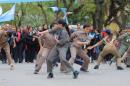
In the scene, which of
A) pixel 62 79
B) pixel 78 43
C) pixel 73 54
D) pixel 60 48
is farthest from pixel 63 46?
pixel 78 43

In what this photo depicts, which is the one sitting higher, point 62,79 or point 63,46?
point 63,46

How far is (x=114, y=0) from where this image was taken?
40594 mm

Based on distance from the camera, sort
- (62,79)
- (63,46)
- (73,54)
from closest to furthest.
→ (62,79)
(63,46)
(73,54)

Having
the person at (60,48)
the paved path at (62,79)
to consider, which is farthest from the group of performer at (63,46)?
the paved path at (62,79)

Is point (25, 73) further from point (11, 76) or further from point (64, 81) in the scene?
point (64, 81)

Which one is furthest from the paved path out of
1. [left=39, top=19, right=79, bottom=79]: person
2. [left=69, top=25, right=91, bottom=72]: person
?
[left=69, top=25, right=91, bottom=72]: person

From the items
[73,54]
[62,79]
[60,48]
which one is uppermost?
[60,48]

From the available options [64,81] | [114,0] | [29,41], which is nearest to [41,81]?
[64,81]

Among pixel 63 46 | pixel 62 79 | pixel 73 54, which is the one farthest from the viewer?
pixel 73 54

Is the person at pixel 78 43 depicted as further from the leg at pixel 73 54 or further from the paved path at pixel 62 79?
the paved path at pixel 62 79

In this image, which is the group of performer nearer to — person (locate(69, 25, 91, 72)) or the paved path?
person (locate(69, 25, 91, 72))

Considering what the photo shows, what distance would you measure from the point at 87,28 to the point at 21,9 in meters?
49.3

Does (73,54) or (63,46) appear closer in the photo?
(63,46)

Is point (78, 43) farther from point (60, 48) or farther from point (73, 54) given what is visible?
point (60, 48)
